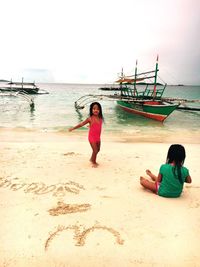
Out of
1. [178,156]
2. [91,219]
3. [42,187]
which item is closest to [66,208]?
[91,219]

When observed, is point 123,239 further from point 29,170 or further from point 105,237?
point 29,170

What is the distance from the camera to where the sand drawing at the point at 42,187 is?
14.8 feet

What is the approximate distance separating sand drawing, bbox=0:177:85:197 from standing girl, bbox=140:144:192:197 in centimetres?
144

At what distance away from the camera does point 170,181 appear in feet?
13.9

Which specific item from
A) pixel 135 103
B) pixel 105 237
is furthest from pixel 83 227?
pixel 135 103

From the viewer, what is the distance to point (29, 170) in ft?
18.7

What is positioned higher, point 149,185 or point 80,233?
point 149,185

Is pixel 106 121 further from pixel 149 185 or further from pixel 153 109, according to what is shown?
pixel 149 185

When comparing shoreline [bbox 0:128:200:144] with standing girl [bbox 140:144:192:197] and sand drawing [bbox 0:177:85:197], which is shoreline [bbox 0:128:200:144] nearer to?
sand drawing [bbox 0:177:85:197]

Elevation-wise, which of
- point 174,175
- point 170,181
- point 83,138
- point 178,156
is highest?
point 178,156

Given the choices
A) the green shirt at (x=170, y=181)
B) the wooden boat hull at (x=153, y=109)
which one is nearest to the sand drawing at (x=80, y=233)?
the green shirt at (x=170, y=181)

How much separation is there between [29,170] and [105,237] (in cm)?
307

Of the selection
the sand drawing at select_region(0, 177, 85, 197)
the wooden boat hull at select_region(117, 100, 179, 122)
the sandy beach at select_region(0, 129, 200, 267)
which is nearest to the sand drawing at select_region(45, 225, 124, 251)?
the sandy beach at select_region(0, 129, 200, 267)

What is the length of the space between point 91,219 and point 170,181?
1525 mm
